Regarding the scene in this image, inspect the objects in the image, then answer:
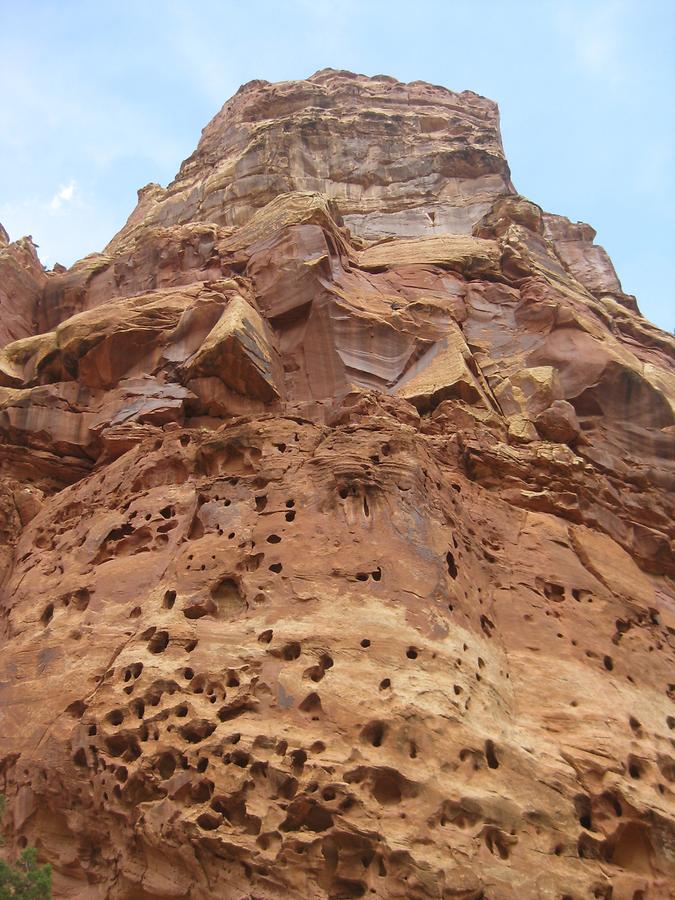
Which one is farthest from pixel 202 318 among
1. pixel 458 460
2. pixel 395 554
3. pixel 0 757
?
pixel 0 757

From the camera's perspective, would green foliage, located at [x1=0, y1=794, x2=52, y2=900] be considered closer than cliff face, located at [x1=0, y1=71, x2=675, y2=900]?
Yes

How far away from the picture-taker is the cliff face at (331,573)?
11.8 metres

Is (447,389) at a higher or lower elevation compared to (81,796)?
higher

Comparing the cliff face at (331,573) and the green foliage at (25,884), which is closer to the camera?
the green foliage at (25,884)

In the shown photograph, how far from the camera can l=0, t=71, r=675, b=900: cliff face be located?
11820 mm

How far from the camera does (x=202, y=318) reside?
23094 mm

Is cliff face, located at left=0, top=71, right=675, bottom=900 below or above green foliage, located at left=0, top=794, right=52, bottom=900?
above

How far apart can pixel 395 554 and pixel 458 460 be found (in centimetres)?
514

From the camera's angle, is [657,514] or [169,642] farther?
[657,514]

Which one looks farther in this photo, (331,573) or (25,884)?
(331,573)

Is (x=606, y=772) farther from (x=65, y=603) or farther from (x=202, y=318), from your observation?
(x=202, y=318)

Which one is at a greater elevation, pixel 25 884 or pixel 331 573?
pixel 331 573

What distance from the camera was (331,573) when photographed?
1477cm

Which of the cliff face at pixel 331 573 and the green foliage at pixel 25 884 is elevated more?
the cliff face at pixel 331 573
